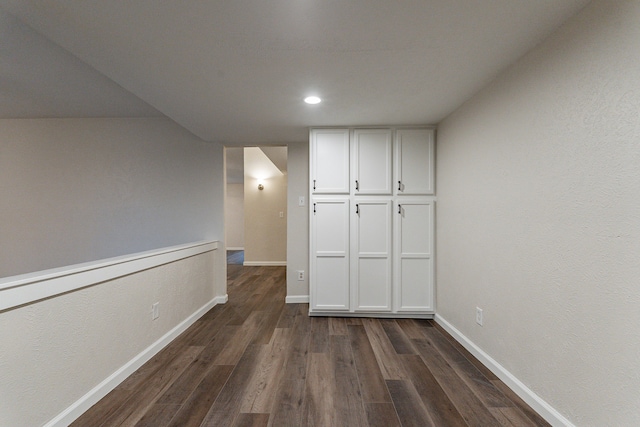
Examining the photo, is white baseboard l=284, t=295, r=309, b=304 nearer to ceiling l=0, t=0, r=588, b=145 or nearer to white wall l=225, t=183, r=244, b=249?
ceiling l=0, t=0, r=588, b=145

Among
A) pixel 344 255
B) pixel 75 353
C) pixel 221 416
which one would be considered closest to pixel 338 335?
pixel 344 255

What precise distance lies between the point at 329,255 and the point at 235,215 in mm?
6731

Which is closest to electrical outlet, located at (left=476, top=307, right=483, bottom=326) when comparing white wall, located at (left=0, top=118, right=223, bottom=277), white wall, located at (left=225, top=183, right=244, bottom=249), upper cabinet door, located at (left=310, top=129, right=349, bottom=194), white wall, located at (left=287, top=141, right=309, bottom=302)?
upper cabinet door, located at (left=310, top=129, right=349, bottom=194)

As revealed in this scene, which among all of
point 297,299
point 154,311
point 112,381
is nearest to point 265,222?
point 297,299

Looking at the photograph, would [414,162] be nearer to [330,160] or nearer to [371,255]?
[330,160]

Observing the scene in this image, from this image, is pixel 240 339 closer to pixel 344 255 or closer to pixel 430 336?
pixel 344 255

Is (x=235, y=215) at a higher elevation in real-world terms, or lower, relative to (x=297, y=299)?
higher

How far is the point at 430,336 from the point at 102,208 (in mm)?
3803

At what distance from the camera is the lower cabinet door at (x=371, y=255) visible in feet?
10.3

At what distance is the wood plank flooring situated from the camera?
1591mm

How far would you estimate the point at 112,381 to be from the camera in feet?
6.06

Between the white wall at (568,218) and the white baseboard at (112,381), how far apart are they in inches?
96.6

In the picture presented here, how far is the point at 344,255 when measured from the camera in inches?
125

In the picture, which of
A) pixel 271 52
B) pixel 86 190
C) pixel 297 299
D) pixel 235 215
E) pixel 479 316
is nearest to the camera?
pixel 271 52
